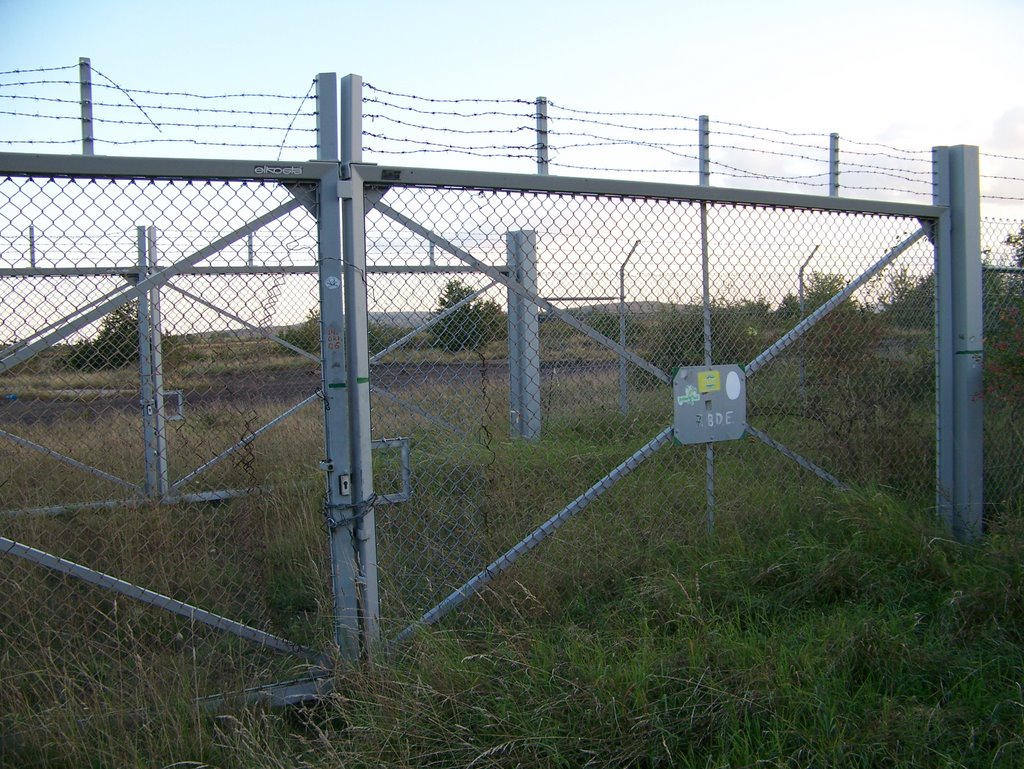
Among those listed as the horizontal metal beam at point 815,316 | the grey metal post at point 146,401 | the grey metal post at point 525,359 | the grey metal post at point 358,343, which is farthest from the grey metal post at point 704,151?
the grey metal post at point 146,401

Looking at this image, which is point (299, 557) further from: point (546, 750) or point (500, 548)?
point (546, 750)

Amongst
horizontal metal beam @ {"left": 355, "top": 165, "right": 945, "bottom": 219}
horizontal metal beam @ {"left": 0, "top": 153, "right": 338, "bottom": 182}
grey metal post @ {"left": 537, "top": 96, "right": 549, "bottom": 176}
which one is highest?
grey metal post @ {"left": 537, "top": 96, "right": 549, "bottom": 176}

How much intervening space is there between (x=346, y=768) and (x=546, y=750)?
0.62 metres

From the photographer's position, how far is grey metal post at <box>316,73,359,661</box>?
9.62 ft

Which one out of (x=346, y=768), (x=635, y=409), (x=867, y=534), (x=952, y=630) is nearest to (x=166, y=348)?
(x=635, y=409)

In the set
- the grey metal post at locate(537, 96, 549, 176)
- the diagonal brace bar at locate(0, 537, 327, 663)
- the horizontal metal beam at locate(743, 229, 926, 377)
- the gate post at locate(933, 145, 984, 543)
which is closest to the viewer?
the diagonal brace bar at locate(0, 537, 327, 663)

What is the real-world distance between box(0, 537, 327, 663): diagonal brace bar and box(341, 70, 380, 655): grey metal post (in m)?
0.34

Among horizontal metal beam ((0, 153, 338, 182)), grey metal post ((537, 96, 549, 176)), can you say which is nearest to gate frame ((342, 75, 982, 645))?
grey metal post ((537, 96, 549, 176))

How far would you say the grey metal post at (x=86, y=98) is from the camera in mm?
3212

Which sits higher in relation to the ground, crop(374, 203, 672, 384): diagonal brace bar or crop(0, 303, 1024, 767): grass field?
crop(374, 203, 672, 384): diagonal brace bar

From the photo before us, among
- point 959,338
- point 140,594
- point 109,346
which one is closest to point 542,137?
point 140,594

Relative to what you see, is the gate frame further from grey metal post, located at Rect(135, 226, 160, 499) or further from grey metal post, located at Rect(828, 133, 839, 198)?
grey metal post, located at Rect(135, 226, 160, 499)

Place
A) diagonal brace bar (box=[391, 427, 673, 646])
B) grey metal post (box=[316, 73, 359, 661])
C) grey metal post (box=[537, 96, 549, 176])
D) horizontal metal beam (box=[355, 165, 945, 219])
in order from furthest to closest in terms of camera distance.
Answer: grey metal post (box=[537, 96, 549, 176])
diagonal brace bar (box=[391, 427, 673, 646])
horizontal metal beam (box=[355, 165, 945, 219])
grey metal post (box=[316, 73, 359, 661])

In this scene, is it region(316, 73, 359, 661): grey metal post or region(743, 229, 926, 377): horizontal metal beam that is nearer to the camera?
region(316, 73, 359, 661): grey metal post
